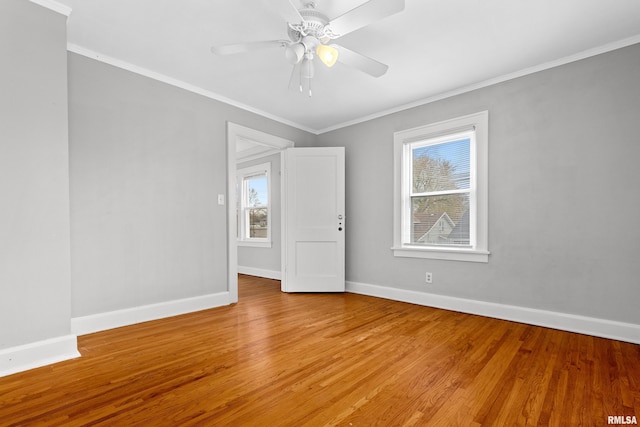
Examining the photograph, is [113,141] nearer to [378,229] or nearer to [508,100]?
[378,229]

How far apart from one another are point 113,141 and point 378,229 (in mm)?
3196

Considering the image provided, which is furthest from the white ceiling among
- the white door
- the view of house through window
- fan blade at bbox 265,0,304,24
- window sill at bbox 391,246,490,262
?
window sill at bbox 391,246,490,262

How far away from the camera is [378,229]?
4203 millimetres

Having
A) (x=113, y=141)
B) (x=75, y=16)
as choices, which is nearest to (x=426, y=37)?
(x=75, y=16)

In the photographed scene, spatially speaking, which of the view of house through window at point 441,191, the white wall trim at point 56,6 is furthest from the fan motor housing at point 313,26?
the view of house through window at point 441,191

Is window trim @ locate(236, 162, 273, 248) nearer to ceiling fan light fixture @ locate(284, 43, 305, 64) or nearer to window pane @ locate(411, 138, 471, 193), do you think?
window pane @ locate(411, 138, 471, 193)

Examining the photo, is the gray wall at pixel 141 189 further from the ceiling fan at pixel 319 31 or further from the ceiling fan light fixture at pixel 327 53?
the ceiling fan light fixture at pixel 327 53

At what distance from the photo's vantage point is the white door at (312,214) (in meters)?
4.41

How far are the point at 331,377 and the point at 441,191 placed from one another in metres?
2.58

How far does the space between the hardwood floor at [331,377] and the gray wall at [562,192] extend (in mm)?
416

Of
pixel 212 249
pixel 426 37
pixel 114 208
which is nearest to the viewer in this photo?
pixel 426 37

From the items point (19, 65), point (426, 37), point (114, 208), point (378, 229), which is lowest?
point (378, 229)

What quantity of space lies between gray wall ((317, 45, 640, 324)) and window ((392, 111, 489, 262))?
115mm

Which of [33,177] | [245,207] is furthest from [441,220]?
[245,207]
